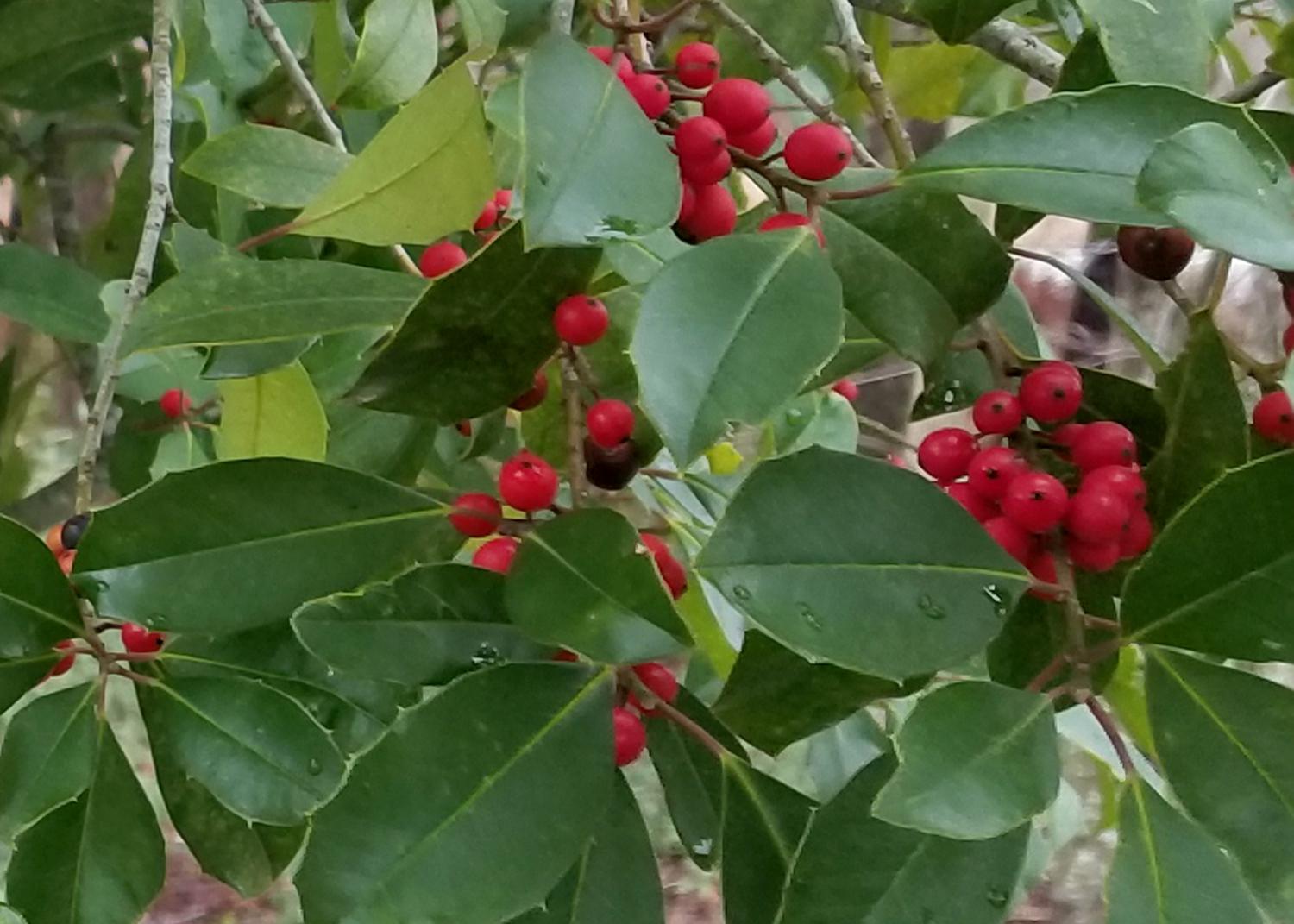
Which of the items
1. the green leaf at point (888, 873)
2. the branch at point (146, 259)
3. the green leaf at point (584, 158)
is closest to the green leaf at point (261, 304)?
the branch at point (146, 259)

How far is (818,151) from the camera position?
362 mm

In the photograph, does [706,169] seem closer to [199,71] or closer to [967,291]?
[967,291]

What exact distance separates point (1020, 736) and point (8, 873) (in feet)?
1.21

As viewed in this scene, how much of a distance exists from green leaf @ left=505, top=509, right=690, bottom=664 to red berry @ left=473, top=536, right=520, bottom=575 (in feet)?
0.13

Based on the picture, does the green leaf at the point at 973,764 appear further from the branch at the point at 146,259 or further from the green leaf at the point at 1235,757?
the branch at the point at 146,259

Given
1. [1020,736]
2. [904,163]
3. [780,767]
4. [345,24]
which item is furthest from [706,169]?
[780,767]

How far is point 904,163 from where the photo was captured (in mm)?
397

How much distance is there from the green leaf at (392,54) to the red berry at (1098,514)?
0.34m

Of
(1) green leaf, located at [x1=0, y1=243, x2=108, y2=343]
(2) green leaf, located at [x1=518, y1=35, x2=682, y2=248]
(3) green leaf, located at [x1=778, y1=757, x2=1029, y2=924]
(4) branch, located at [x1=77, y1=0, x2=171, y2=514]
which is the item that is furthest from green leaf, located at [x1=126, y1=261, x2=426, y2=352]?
(1) green leaf, located at [x1=0, y1=243, x2=108, y2=343]

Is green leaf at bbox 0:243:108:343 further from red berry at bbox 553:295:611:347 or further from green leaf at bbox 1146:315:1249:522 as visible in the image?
green leaf at bbox 1146:315:1249:522

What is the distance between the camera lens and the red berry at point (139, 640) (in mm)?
476

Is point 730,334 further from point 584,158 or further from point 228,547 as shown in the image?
point 228,547

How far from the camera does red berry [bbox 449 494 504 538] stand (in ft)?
1.41

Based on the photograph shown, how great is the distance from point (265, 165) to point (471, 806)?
0.29m
